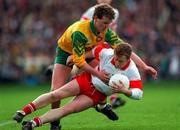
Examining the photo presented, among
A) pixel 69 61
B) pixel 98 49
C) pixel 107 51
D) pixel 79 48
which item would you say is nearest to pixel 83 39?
pixel 79 48

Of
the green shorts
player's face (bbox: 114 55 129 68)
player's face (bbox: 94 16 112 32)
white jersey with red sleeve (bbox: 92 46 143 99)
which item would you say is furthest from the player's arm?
the green shorts

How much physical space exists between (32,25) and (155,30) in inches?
175

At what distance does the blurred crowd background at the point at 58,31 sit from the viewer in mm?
24922

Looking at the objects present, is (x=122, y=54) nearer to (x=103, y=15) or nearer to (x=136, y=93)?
(x=136, y=93)

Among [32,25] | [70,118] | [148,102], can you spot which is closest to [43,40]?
[32,25]

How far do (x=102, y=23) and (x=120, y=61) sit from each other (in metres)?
0.76

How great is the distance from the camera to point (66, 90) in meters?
10.1

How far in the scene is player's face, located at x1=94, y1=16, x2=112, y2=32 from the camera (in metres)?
10.1

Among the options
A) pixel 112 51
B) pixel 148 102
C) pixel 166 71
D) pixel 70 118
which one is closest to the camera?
pixel 112 51

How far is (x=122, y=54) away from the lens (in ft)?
31.7

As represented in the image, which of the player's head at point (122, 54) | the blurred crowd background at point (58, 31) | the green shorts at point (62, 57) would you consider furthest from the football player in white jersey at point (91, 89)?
the blurred crowd background at point (58, 31)

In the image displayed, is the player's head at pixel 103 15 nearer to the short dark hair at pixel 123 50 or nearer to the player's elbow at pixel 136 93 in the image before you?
the short dark hair at pixel 123 50

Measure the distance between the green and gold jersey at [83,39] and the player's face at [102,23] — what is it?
10 cm

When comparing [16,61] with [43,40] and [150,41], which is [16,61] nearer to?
[43,40]
